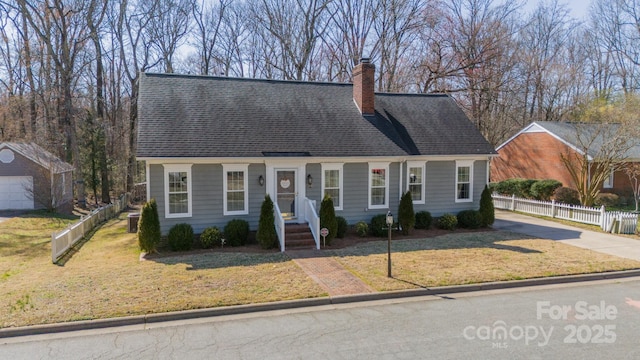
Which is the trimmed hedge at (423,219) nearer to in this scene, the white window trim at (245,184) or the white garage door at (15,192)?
the white window trim at (245,184)

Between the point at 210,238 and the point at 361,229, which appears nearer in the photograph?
the point at 210,238

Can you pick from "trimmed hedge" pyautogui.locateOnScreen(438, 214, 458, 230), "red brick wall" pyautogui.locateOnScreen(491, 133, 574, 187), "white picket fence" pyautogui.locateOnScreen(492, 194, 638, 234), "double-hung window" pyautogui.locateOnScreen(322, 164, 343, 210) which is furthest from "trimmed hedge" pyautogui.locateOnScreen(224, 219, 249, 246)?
"red brick wall" pyautogui.locateOnScreen(491, 133, 574, 187)

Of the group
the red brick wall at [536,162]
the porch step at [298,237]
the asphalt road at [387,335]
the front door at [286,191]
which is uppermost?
the red brick wall at [536,162]

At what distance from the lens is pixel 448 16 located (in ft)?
109

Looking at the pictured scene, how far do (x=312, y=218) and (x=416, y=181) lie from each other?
5.33 meters

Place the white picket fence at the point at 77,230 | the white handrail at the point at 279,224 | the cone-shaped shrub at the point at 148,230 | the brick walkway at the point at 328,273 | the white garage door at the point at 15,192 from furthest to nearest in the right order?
the white garage door at the point at 15,192, the white handrail at the point at 279,224, the cone-shaped shrub at the point at 148,230, the white picket fence at the point at 77,230, the brick walkway at the point at 328,273

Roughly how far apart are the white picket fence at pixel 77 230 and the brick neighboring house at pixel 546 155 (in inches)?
959

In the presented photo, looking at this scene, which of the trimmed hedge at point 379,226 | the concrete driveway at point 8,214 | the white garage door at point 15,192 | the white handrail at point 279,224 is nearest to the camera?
the white handrail at point 279,224

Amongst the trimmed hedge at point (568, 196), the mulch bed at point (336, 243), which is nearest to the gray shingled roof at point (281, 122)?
the mulch bed at point (336, 243)

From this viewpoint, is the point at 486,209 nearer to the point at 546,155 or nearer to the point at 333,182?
the point at 333,182

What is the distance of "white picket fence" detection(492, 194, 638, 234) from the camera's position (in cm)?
1680

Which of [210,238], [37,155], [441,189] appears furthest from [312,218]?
[37,155]

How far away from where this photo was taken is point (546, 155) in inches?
1099

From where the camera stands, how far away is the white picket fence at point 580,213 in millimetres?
16797
